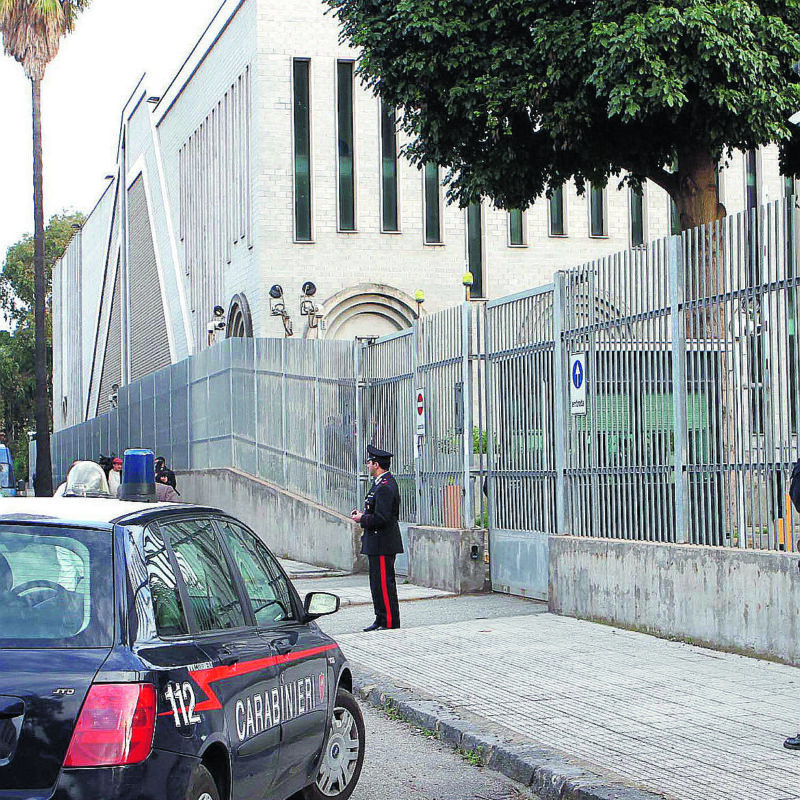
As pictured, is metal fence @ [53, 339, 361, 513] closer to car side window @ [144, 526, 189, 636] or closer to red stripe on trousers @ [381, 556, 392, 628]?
red stripe on trousers @ [381, 556, 392, 628]

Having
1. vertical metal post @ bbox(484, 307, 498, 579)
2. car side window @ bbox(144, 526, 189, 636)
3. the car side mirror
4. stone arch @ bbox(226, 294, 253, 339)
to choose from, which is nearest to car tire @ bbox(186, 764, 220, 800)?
car side window @ bbox(144, 526, 189, 636)

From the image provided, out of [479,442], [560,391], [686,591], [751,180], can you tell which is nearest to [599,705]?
[686,591]

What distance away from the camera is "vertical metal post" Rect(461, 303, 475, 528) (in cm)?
1588

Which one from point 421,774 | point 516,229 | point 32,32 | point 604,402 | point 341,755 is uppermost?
point 32,32

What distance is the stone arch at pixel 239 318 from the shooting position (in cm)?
3656

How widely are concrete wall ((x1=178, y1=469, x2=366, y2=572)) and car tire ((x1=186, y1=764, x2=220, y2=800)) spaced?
1523cm

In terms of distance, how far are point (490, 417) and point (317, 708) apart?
390 inches

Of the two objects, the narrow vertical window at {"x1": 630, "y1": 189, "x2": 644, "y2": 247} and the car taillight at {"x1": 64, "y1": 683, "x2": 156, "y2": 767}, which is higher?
the narrow vertical window at {"x1": 630, "y1": 189, "x2": 644, "y2": 247}

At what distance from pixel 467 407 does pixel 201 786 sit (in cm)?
1157

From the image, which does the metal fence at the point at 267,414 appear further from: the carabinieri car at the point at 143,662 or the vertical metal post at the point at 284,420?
the carabinieri car at the point at 143,662

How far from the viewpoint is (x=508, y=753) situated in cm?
727

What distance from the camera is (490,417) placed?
15.7 meters

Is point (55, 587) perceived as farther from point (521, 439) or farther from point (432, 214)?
point (432, 214)

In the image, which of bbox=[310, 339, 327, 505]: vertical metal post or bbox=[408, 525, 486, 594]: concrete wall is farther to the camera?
bbox=[310, 339, 327, 505]: vertical metal post
